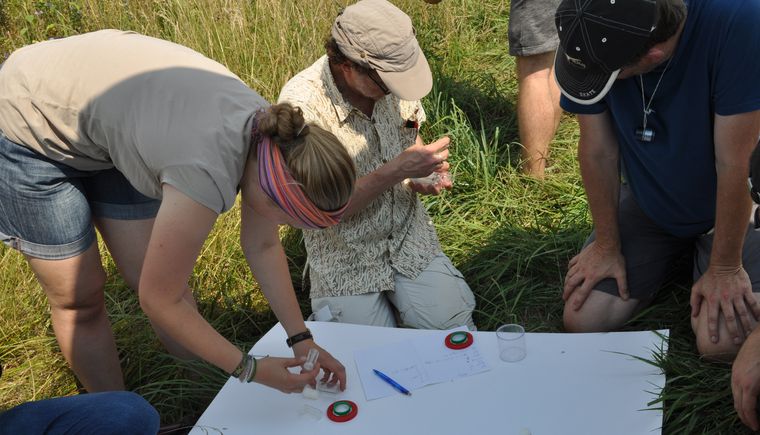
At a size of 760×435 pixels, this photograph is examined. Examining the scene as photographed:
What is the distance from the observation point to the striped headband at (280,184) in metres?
1.96

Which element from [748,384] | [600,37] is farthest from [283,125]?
[748,384]

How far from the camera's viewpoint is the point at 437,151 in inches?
113

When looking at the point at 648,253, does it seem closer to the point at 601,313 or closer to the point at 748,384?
the point at 601,313

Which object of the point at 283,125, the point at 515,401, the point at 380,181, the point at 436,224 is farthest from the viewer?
the point at 436,224

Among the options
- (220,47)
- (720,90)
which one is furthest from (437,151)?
(220,47)

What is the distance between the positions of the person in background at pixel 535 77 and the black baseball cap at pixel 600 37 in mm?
1393

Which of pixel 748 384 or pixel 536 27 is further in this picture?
pixel 536 27

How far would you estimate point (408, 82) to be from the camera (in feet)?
9.11

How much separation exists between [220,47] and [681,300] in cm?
278

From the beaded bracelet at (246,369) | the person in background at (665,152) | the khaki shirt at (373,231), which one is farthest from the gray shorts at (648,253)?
the beaded bracelet at (246,369)

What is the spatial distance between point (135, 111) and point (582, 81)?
4.15 ft

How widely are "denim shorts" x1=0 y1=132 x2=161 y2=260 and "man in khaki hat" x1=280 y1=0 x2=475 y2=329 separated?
2.37 feet

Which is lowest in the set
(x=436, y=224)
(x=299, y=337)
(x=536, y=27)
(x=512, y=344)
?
(x=436, y=224)

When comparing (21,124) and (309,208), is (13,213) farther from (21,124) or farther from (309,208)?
(309,208)
